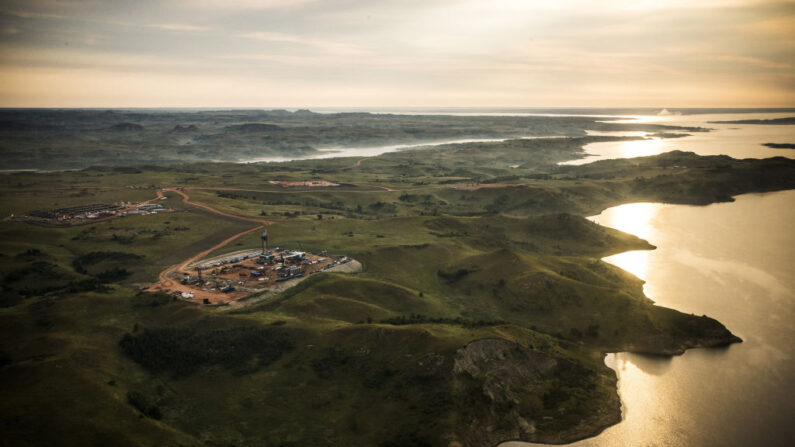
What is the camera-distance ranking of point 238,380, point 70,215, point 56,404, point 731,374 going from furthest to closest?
1. point 70,215
2. point 731,374
3. point 238,380
4. point 56,404

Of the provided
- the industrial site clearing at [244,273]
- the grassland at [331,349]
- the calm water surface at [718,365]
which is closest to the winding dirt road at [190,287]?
the industrial site clearing at [244,273]

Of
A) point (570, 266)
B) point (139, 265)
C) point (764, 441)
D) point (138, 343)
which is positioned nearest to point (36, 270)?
point (139, 265)

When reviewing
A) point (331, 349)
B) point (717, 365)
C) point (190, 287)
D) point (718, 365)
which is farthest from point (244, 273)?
point (718, 365)

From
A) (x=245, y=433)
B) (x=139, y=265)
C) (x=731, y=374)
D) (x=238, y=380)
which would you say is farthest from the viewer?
(x=139, y=265)

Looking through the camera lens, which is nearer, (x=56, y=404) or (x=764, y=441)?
(x=56, y=404)

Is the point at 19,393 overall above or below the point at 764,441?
above

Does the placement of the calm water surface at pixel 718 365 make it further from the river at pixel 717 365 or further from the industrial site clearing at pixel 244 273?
the industrial site clearing at pixel 244 273

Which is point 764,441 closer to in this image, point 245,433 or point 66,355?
point 245,433
